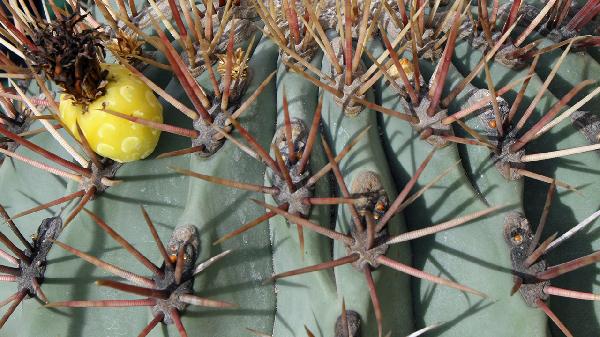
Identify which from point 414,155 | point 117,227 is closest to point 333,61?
point 414,155

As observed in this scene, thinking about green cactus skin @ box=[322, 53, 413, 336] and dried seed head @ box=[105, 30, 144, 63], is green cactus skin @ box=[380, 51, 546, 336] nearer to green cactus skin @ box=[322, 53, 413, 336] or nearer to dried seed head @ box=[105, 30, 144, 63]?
green cactus skin @ box=[322, 53, 413, 336]

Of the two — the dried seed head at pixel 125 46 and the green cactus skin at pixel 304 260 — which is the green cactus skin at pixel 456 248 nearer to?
the green cactus skin at pixel 304 260

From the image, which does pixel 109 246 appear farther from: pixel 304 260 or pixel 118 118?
pixel 304 260

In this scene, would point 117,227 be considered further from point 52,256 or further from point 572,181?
point 572,181

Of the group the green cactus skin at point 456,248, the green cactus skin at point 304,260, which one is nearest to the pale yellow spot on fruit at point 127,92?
the green cactus skin at point 304,260

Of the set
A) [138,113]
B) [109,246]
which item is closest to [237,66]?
[138,113]

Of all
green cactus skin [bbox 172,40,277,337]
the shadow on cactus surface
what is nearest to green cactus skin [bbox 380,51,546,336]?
the shadow on cactus surface
